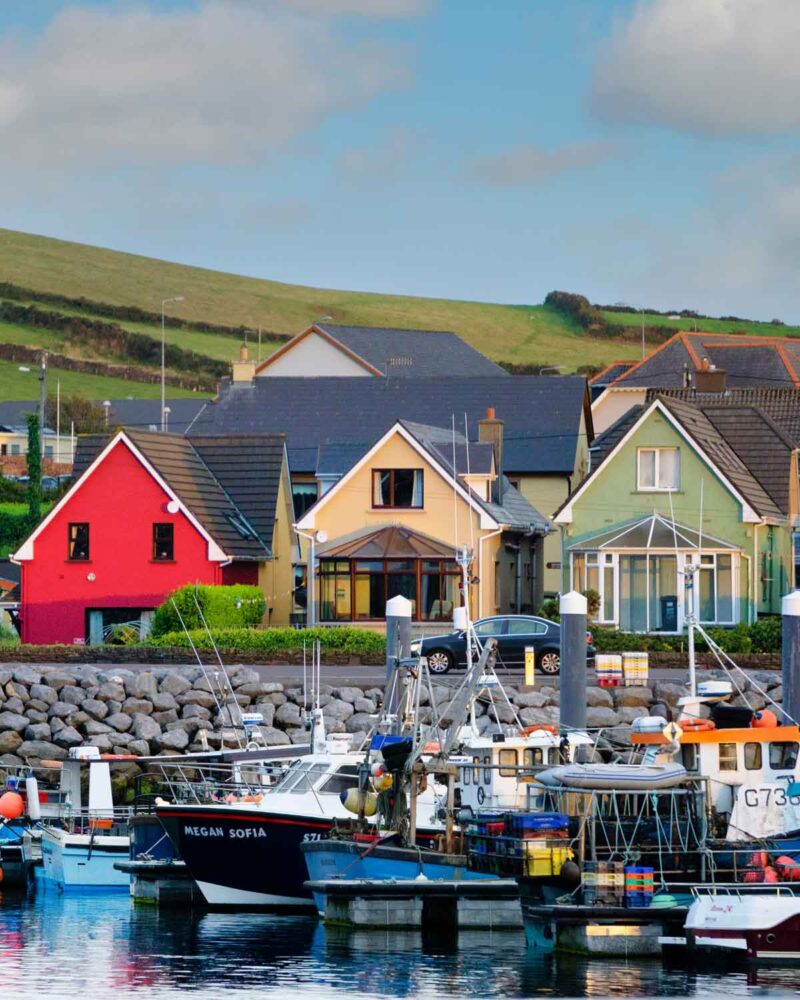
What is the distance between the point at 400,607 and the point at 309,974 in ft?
38.4

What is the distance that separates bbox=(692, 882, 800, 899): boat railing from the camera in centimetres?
2678

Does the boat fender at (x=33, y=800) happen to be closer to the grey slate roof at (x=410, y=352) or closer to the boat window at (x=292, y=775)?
the boat window at (x=292, y=775)

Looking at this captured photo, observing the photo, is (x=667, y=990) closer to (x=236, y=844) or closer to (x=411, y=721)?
(x=236, y=844)

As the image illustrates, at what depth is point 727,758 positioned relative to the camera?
96.9 feet

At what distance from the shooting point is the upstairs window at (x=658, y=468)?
191 feet

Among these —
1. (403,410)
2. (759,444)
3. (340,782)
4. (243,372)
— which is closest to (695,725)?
(340,782)

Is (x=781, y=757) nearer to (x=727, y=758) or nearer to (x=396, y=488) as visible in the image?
(x=727, y=758)


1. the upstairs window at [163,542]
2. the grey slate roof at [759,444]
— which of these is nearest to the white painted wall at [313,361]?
the grey slate roof at [759,444]

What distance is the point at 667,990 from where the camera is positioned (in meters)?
24.9

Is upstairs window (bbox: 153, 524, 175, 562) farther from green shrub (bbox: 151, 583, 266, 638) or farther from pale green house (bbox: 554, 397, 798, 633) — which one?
pale green house (bbox: 554, 397, 798, 633)

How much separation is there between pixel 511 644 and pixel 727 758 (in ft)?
63.2

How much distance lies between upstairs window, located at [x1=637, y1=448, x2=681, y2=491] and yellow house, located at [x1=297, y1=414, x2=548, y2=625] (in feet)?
14.5

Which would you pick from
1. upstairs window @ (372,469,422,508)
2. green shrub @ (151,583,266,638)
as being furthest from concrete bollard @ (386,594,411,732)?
upstairs window @ (372,469,422,508)

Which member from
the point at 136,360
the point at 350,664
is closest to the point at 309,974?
the point at 350,664
